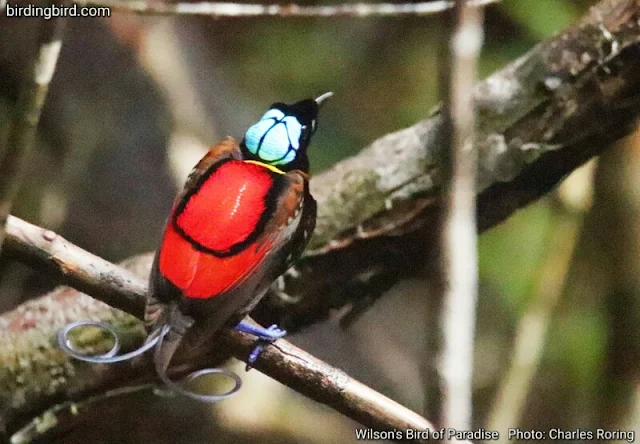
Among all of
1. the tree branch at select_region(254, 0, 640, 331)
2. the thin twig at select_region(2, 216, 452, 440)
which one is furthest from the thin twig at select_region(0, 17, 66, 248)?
the tree branch at select_region(254, 0, 640, 331)

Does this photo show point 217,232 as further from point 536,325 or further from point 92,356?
point 536,325

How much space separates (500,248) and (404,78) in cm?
25

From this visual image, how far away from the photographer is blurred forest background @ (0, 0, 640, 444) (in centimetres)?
89

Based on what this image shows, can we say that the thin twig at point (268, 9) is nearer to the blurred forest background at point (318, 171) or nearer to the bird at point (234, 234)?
the blurred forest background at point (318, 171)

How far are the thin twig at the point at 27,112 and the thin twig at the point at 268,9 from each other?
139mm

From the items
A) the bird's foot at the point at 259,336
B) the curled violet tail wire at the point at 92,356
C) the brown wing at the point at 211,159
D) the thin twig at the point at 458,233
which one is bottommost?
the thin twig at the point at 458,233

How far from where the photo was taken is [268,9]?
945 millimetres

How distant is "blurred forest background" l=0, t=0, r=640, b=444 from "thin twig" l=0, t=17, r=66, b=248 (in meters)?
0.25

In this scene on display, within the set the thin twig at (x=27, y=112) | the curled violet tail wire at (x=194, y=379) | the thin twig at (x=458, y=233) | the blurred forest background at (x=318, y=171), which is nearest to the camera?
the thin twig at (x=458, y=233)

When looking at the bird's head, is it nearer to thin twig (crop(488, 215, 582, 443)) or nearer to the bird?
the bird

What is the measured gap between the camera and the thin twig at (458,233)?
1.24ft

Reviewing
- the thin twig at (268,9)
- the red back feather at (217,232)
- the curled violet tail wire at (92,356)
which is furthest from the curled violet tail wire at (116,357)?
the thin twig at (268,9)

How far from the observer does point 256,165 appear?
684mm

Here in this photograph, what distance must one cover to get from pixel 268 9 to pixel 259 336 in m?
0.45
